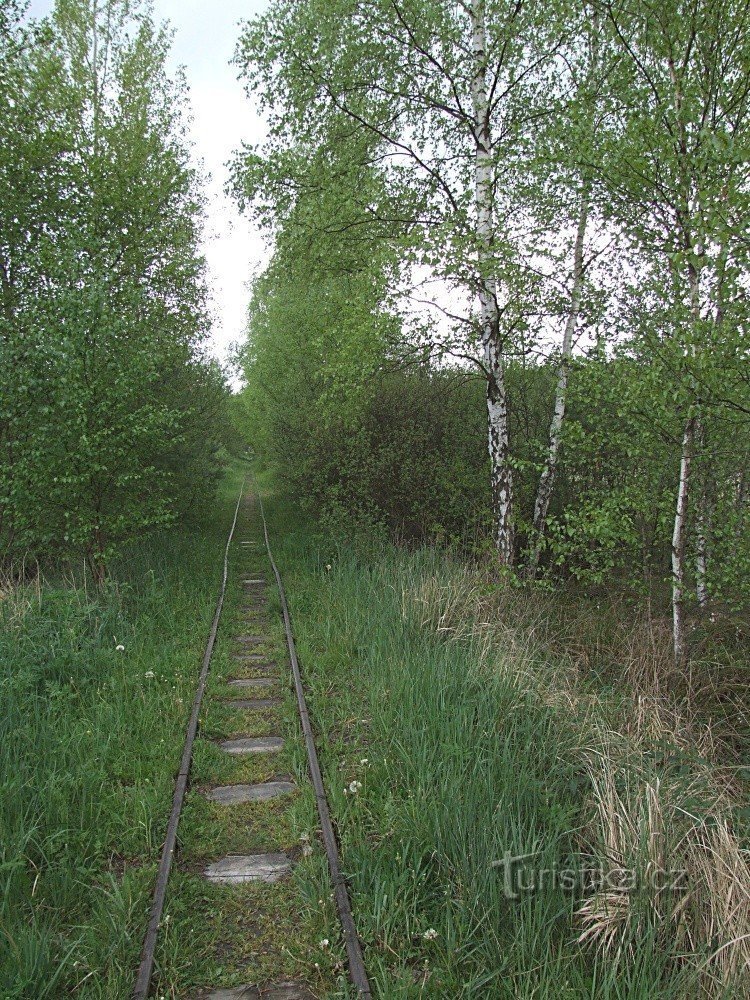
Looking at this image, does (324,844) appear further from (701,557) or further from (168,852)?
(701,557)

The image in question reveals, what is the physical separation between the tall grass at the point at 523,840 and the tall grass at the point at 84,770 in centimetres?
129

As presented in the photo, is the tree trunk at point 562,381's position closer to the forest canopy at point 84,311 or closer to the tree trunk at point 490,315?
the tree trunk at point 490,315

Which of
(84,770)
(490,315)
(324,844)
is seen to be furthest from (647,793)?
(490,315)

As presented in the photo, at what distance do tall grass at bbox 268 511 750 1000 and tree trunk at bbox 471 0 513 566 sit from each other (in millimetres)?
3767

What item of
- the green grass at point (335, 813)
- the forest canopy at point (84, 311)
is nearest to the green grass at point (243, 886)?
the green grass at point (335, 813)

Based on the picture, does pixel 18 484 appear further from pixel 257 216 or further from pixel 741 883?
pixel 741 883

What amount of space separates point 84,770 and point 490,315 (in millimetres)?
7500

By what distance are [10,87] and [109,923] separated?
1183cm

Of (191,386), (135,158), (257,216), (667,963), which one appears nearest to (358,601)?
(667,963)

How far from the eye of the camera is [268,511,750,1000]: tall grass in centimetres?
318

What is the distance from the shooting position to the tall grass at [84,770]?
336 cm

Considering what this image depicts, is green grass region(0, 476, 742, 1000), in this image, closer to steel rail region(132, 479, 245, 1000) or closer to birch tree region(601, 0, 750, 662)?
steel rail region(132, 479, 245, 1000)

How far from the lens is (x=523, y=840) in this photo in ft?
12.5

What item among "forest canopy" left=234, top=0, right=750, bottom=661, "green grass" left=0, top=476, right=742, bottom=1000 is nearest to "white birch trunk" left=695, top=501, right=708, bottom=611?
"forest canopy" left=234, top=0, right=750, bottom=661
